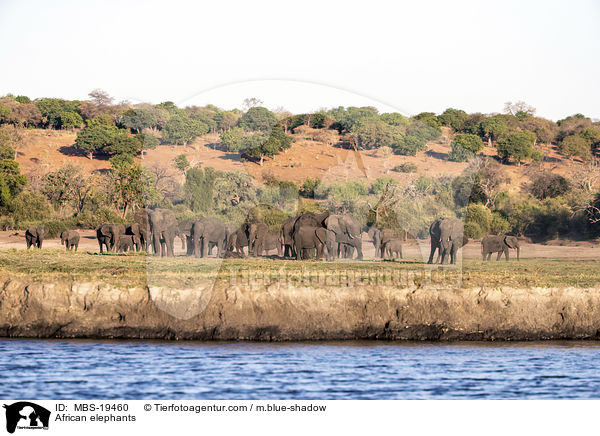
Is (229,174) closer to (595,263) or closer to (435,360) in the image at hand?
(595,263)

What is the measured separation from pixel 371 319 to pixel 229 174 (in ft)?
78.8

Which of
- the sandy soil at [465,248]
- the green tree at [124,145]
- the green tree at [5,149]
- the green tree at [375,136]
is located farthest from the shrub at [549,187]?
the green tree at [5,149]

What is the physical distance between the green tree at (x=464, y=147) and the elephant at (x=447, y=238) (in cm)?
3782

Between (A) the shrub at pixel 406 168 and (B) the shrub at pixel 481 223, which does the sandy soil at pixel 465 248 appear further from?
(A) the shrub at pixel 406 168

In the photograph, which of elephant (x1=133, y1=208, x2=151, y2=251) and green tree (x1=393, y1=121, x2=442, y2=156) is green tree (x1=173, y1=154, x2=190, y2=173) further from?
green tree (x1=393, y1=121, x2=442, y2=156)

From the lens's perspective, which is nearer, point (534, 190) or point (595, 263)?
point (595, 263)

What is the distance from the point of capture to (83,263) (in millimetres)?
32156

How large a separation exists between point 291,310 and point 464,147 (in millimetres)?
54988

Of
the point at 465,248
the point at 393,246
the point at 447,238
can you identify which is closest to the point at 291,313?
the point at 447,238

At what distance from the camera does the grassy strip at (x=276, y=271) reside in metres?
27.2

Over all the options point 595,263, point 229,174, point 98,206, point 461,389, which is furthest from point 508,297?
point 98,206

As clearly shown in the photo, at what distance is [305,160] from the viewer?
73.1 meters
